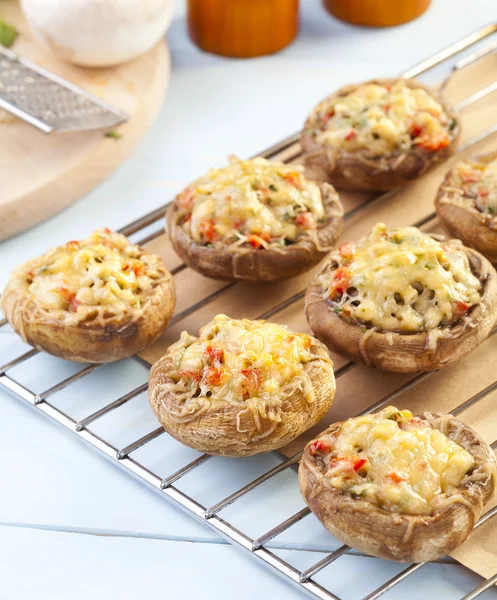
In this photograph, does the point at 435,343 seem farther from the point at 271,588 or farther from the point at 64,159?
the point at 64,159

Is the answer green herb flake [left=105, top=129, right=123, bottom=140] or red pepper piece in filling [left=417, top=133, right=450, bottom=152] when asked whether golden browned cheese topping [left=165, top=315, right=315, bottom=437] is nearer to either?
red pepper piece in filling [left=417, top=133, right=450, bottom=152]

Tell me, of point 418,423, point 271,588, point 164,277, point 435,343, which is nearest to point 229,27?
point 164,277

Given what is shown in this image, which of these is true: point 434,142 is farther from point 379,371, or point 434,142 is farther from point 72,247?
point 72,247

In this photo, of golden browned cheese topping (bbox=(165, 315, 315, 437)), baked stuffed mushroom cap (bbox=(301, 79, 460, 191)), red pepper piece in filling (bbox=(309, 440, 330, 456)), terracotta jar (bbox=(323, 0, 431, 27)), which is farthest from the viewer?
terracotta jar (bbox=(323, 0, 431, 27))

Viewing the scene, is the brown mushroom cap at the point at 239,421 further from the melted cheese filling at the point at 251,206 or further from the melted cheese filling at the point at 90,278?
the melted cheese filling at the point at 251,206

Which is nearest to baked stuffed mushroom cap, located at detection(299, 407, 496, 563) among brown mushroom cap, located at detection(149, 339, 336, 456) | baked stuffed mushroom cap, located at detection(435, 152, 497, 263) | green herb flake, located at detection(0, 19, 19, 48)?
brown mushroom cap, located at detection(149, 339, 336, 456)

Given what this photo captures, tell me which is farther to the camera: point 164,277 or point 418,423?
point 164,277

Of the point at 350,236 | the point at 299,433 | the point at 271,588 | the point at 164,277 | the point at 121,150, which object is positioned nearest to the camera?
the point at 271,588
